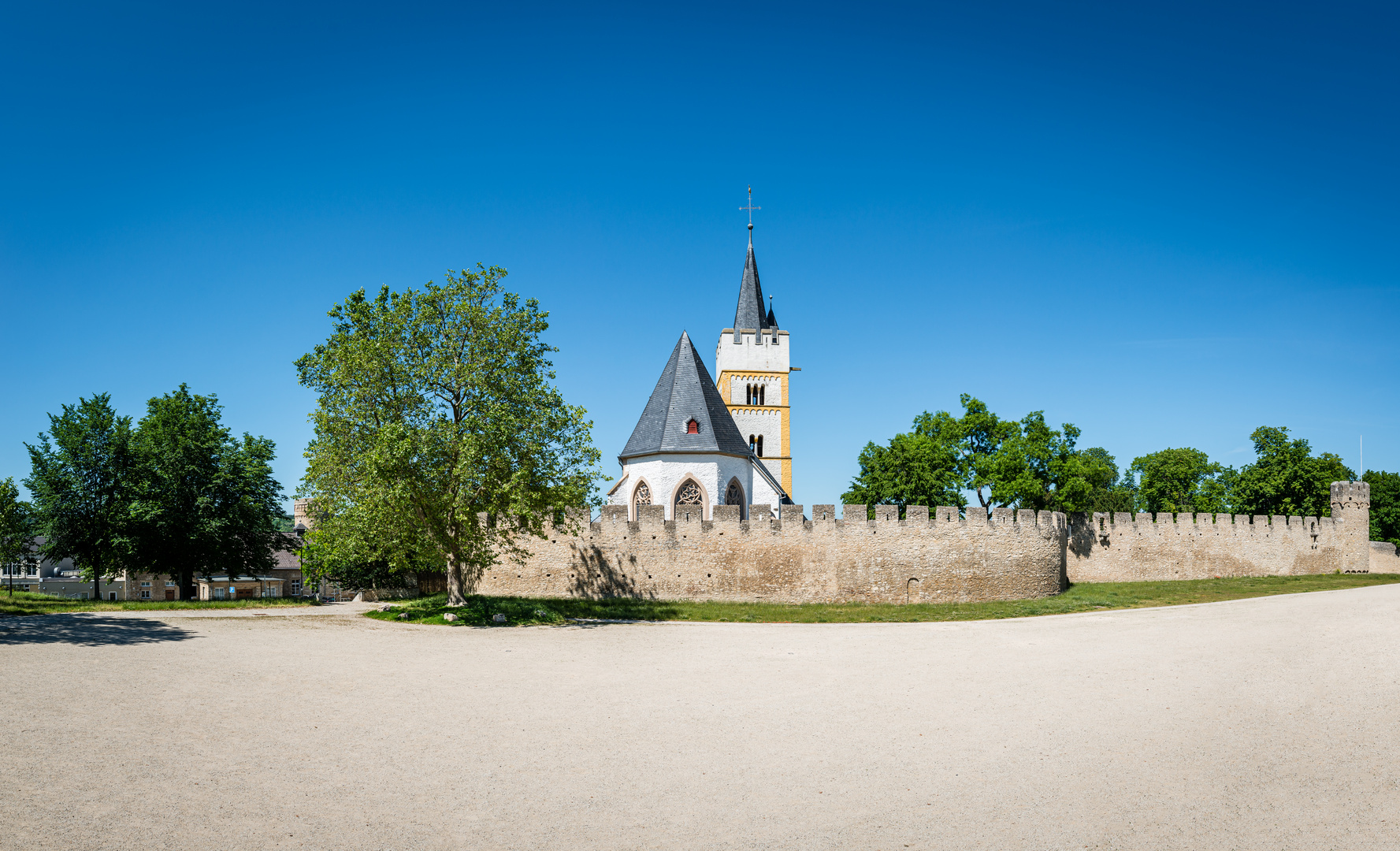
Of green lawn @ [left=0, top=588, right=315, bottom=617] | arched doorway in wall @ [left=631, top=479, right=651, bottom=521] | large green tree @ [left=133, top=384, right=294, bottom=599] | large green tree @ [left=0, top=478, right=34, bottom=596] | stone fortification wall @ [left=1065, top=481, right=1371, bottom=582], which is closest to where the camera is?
green lawn @ [left=0, top=588, right=315, bottom=617]

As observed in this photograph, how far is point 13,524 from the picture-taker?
35844 millimetres

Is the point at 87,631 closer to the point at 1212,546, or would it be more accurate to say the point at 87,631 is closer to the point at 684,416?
the point at 684,416

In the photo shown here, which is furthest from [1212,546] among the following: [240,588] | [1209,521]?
[240,588]

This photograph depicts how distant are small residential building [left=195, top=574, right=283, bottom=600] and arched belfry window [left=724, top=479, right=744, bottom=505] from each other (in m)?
28.2

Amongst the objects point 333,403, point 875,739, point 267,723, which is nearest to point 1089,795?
point 875,739

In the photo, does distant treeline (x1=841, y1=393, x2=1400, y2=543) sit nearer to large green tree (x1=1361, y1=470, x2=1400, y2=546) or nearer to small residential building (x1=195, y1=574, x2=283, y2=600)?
large green tree (x1=1361, y1=470, x2=1400, y2=546)

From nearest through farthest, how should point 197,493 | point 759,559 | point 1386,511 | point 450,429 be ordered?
point 450,429 → point 759,559 → point 197,493 → point 1386,511

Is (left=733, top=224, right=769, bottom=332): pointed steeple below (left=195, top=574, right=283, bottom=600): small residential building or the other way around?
the other way around

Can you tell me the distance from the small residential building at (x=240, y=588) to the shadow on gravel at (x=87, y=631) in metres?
32.4

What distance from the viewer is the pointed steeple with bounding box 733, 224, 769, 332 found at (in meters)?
61.8

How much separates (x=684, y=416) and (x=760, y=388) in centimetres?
2257

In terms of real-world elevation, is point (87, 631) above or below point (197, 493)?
below

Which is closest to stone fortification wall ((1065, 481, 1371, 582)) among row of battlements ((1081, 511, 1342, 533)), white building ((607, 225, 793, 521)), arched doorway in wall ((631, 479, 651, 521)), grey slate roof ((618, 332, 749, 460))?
row of battlements ((1081, 511, 1342, 533))

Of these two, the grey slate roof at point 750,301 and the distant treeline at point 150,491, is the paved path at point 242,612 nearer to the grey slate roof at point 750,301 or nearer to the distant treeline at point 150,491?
the distant treeline at point 150,491
